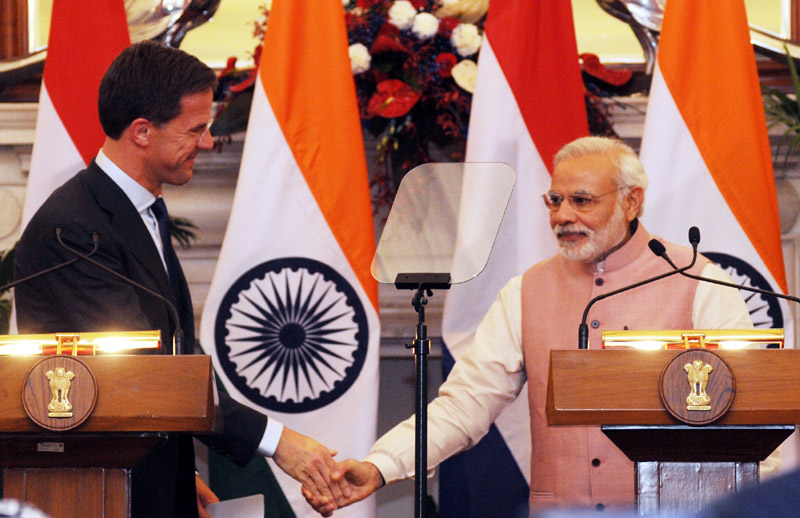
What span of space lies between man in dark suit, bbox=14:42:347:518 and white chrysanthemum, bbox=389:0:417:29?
1.25m

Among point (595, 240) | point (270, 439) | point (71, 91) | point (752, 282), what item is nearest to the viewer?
point (270, 439)

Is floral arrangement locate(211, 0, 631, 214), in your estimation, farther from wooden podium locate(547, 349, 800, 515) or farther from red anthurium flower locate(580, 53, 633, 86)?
wooden podium locate(547, 349, 800, 515)

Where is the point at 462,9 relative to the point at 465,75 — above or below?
above

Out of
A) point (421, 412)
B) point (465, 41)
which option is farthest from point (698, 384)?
point (465, 41)

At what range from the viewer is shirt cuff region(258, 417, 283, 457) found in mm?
2512

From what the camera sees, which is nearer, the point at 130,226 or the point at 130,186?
the point at 130,226

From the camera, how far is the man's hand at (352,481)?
2541 mm

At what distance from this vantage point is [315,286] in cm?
333

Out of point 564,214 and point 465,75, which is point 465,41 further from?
point 564,214

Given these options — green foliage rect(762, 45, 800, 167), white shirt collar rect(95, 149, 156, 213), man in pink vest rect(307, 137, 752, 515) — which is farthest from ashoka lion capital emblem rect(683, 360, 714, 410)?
green foliage rect(762, 45, 800, 167)

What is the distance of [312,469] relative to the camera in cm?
255

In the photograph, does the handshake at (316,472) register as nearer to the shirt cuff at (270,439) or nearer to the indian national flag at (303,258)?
the shirt cuff at (270,439)

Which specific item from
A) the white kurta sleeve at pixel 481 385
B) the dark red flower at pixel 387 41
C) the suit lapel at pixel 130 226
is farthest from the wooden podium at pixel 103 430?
the dark red flower at pixel 387 41

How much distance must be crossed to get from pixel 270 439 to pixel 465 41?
1761mm
